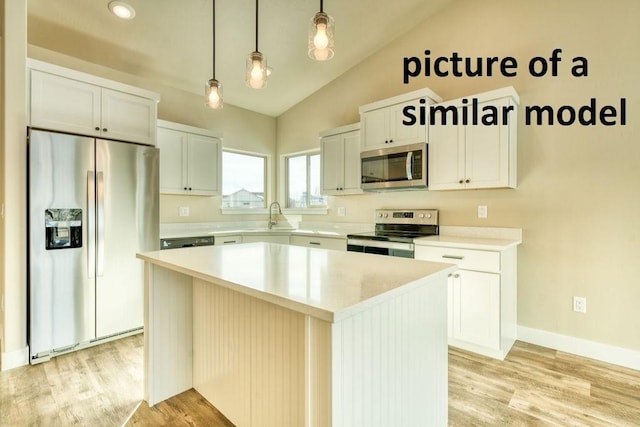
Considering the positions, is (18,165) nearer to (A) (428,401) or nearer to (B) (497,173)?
(A) (428,401)

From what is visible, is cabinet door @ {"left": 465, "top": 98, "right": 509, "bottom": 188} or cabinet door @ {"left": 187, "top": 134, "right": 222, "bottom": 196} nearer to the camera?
Result: cabinet door @ {"left": 465, "top": 98, "right": 509, "bottom": 188}

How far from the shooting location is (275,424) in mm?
1470

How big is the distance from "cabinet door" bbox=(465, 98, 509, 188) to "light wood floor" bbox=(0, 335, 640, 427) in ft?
4.64

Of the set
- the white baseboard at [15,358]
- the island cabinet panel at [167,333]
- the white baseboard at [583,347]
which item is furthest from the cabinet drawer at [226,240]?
the white baseboard at [583,347]

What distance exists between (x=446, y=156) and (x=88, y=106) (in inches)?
124

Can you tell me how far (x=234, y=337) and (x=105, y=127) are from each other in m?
2.28

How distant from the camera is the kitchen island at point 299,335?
37.9 inches

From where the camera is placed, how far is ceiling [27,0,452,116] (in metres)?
2.68

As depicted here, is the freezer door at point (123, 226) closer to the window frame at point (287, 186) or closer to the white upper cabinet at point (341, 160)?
the white upper cabinet at point (341, 160)

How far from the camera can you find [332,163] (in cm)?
394

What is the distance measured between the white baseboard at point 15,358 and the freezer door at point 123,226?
17.4 inches

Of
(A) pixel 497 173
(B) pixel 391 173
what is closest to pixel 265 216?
(B) pixel 391 173

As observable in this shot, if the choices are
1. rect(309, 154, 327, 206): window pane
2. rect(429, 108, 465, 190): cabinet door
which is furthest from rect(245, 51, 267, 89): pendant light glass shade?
rect(309, 154, 327, 206): window pane

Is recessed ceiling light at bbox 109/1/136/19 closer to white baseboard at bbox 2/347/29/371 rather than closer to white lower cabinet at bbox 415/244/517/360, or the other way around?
white baseboard at bbox 2/347/29/371
